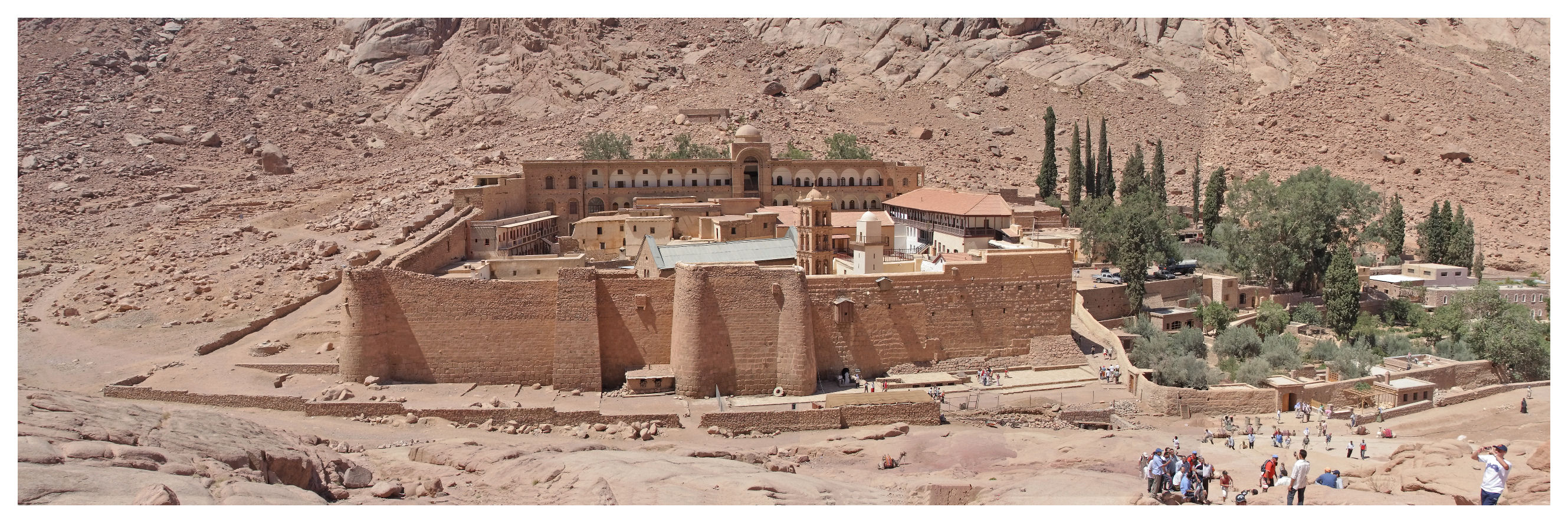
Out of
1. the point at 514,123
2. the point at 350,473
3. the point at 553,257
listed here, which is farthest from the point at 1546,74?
the point at 350,473

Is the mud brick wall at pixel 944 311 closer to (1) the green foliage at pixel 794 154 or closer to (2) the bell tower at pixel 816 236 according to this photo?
(2) the bell tower at pixel 816 236

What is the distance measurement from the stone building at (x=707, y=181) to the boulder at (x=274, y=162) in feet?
48.1

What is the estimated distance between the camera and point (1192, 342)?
98.8 ft

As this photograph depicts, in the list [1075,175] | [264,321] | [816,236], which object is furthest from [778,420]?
[1075,175]

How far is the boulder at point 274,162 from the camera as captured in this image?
2047 inches

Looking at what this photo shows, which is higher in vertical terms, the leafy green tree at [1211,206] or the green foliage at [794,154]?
the green foliage at [794,154]

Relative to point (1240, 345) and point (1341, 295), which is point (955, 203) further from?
point (1341, 295)

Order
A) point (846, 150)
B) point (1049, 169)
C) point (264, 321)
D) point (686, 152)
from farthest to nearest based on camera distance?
point (1049, 169) → point (686, 152) → point (846, 150) → point (264, 321)

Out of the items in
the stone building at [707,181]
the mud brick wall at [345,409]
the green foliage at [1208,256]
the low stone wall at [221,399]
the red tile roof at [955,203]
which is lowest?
the mud brick wall at [345,409]

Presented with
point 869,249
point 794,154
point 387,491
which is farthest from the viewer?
point 794,154

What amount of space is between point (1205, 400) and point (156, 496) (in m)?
19.5

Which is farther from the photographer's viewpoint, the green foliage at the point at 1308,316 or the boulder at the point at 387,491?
the green foliage at the point at 1308,316

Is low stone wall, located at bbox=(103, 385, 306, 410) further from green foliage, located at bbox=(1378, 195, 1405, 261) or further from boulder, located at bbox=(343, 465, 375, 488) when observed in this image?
green foliage, located at bbox=(1378, 195, 1405, 261)

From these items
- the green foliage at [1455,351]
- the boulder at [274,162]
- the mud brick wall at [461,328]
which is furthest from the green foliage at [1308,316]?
the boulder at [274,162]
